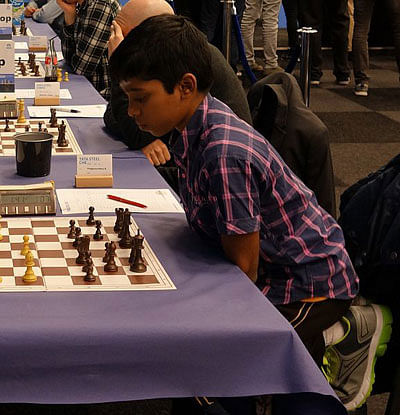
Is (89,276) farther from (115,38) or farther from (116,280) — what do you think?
(115,38)

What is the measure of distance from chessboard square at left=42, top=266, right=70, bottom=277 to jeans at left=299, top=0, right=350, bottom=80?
5.85 m

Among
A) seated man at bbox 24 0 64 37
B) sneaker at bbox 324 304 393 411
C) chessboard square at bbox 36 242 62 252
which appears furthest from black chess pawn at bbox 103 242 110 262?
seated man at bbox 24 0 64 37

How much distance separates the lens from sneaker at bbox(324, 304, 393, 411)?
191 cm

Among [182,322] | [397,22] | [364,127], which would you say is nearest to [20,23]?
[364,127]

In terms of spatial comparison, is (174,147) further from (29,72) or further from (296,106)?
(29,72)

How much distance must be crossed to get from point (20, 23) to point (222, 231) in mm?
4449

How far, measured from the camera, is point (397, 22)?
22.7 feet

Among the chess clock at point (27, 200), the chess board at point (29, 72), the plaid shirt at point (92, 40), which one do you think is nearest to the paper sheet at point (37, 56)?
the chess board at point (29, 72)

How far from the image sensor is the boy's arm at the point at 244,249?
169 cm

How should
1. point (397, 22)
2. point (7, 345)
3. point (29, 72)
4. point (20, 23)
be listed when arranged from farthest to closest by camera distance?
point (397, 22), point (20, 23), point (29, 72), point (7, 345)

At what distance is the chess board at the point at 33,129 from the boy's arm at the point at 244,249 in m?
0.97

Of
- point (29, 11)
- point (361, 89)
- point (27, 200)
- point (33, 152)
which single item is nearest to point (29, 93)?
point (33, 152)

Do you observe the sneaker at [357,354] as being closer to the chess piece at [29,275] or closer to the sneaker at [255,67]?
the chess piece at [29,275]

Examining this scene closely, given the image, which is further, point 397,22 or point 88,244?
point 397,22
